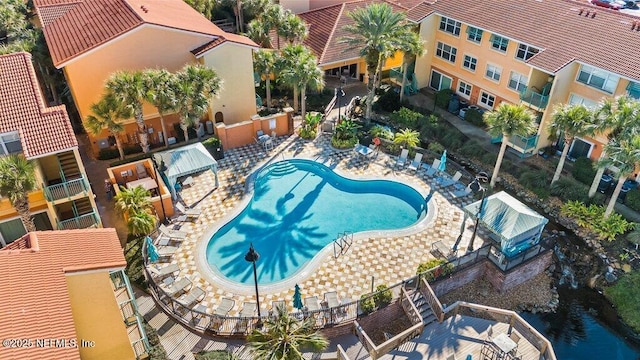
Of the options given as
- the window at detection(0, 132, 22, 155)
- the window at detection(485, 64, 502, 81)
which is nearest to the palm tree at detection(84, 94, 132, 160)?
the window at detection(0, 132, 22, 155)

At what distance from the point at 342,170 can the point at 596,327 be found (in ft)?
59.2

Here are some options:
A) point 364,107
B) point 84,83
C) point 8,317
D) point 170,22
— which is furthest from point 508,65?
point 8,317

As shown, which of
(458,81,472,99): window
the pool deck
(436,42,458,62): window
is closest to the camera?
the pool deck

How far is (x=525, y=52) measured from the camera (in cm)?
3478

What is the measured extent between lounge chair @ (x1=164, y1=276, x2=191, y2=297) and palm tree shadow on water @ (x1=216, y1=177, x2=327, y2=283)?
2.19 m

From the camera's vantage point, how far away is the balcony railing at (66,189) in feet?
77.2

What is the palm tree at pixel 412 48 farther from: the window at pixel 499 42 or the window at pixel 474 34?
the window at pixel 499 42

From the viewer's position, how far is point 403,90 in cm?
4159

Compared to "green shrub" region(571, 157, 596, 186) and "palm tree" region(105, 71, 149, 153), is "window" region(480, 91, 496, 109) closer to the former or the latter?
"green shrub" region(571, 157, 596, 186)

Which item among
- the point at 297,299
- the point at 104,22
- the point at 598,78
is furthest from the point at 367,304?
the point at 104,22

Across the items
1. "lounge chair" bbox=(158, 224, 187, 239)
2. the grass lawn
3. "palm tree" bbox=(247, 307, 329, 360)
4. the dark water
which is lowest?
the dark water

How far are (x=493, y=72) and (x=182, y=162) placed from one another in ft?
84.7

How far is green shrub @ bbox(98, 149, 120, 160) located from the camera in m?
34.1

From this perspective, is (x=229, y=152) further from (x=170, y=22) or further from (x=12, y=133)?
(x=12, y=133)
